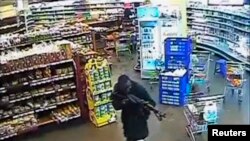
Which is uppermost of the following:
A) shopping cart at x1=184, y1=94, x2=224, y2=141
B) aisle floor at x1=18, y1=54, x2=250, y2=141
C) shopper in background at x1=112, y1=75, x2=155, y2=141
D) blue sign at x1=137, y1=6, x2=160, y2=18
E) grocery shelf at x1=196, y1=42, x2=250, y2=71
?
blue sign at x1=137, y1=6, x2=160, y2=18

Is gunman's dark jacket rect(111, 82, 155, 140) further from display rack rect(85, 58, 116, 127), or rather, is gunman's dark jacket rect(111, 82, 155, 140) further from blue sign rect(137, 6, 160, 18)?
blue sign rect(137, 6, 160, 18)

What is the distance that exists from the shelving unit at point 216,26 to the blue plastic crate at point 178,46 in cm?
97

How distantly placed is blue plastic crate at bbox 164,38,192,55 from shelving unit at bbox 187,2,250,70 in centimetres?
97

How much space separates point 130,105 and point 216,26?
17.9ft

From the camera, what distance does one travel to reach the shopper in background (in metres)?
3.65

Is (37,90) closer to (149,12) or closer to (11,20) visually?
(149,12)

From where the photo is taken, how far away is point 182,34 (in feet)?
24.5

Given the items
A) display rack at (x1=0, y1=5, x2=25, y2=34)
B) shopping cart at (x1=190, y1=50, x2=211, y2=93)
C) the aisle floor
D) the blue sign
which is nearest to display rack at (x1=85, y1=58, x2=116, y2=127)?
the aisle floor

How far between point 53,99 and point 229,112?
2412mm

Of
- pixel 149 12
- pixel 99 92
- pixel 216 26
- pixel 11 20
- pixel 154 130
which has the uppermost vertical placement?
pixel 149 12

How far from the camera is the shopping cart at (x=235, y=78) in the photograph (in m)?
6.07

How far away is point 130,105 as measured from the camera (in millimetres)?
3629

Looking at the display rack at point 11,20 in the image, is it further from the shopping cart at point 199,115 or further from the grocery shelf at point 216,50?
the shopping cart at point 199,115

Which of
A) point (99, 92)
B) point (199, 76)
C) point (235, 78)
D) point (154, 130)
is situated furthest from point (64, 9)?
point (154, 130)
